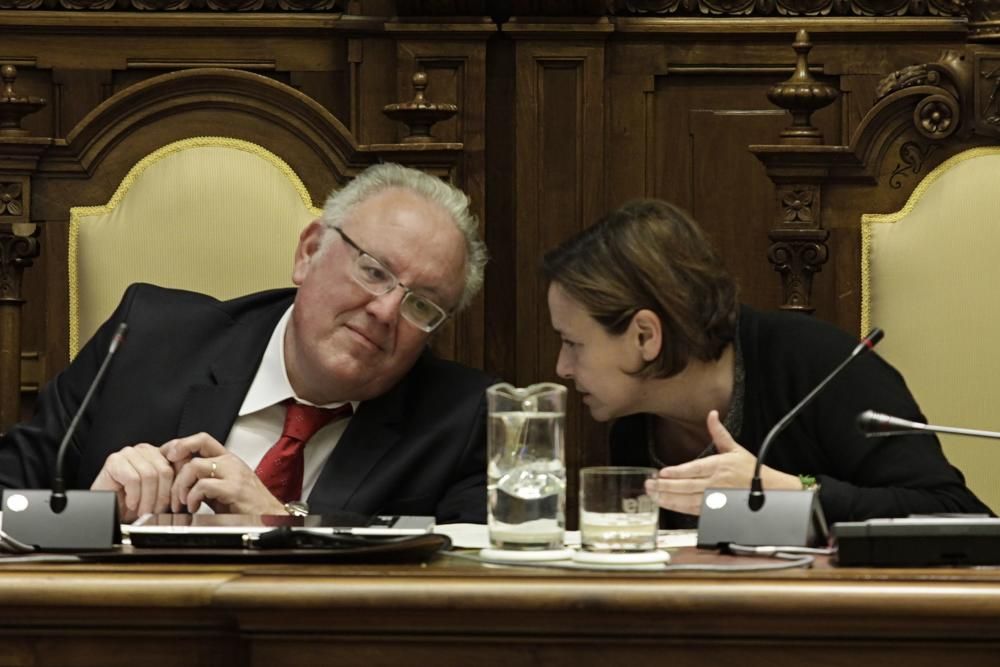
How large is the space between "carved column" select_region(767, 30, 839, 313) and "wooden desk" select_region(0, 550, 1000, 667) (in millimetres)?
1450

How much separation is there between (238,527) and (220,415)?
2.38ft

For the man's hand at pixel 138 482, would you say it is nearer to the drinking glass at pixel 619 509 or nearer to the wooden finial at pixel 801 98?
the drinking glass at pixel 619 509

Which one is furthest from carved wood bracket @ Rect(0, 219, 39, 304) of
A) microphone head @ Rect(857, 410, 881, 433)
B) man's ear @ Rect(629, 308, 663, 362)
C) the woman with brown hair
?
microphone head @ Rect(857, 410, 881, 433)

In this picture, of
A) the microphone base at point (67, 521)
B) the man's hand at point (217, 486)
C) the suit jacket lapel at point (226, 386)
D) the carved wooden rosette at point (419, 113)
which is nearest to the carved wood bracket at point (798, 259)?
the carved wooden rosette at point (419, 113)

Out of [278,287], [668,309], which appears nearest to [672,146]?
[278,287]

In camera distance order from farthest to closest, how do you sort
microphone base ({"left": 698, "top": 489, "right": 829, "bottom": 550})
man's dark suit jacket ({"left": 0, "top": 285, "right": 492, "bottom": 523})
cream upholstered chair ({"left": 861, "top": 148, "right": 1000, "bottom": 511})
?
cream upholstered chair ({"left": 861, "top": 148, "right": 1000, "bottom": 511}), man's dark suit jacket ({"left": 0, "top": 285, "right": 492, "bottom": 523}), microphone base ({"left": 698, "top": 489, "right": 829, "bottom": 550})

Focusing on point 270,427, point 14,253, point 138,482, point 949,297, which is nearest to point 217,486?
point 138,482

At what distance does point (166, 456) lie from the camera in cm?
215

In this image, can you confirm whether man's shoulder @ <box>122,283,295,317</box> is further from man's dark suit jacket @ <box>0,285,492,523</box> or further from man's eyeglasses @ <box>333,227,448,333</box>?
man's eyeglasses @ <box>333,227,448,333</box>

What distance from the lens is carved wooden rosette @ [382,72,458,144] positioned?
2.96 meters

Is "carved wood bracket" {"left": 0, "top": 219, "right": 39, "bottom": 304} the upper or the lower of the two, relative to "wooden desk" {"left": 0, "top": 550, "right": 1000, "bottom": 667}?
upper

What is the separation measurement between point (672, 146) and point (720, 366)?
4.27 ft

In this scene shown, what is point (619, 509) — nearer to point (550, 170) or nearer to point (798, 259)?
point (798, 259)

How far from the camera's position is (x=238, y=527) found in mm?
1771
